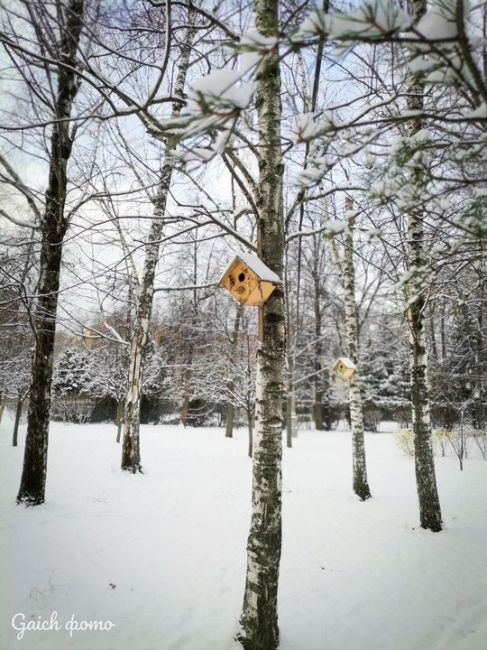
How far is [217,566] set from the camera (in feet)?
12.3

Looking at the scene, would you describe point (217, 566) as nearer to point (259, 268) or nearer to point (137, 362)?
point (259, 268)

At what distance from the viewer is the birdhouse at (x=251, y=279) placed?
250 cm

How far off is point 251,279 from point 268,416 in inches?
42.9

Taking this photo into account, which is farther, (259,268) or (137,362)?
(137,362)

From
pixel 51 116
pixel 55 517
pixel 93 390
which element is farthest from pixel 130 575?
pixel 93 390

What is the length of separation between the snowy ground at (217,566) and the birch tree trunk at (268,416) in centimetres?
38

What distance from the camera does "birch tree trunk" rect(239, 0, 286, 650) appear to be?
2.46 m

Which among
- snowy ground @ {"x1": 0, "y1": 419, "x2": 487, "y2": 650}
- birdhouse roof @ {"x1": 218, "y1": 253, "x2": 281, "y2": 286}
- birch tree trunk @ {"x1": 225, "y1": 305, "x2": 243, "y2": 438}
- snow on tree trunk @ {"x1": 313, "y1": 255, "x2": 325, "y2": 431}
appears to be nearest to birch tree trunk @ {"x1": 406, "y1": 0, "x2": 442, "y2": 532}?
snowy ground @ {"x1": 0, "y1": 419, "x2": 487, "y2": 650}

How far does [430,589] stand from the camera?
11.7 feet

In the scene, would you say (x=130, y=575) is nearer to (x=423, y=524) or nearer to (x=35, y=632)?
(x=35, y=632)

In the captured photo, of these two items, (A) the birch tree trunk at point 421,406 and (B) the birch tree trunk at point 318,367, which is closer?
(A) the birch tree trunk at point 421,406

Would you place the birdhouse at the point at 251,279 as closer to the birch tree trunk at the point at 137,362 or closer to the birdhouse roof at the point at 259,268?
the birdhouse roof at the point at 259,268

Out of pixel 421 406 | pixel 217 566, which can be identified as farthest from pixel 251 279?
pixel 421 406

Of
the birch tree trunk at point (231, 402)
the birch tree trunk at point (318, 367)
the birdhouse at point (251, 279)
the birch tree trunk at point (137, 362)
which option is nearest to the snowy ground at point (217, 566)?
the birch tree trunk at point (137, 362)
